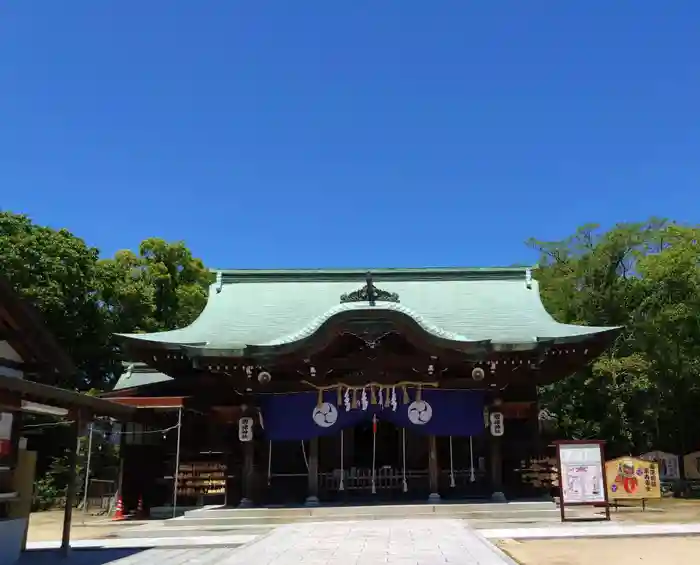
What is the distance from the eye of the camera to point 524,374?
1538 cm

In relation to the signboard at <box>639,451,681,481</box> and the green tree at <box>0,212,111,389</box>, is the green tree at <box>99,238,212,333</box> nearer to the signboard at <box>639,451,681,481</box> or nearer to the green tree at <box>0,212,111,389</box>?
the green tree at <box>0,212,111,389</box>

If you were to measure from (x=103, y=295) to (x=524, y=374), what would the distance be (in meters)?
20.3

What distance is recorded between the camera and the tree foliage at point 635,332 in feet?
72.4

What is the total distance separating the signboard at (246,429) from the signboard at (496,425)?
550 centimetres

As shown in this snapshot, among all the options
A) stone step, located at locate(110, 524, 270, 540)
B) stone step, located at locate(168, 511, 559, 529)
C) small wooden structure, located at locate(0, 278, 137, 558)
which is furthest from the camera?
stone step, located at locate(168, 511, 559, 529)

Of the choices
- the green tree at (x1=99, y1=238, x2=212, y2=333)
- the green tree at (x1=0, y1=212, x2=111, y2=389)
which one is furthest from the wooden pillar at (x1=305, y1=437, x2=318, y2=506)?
the green tree at (x1=99, y1=238, x2=212, y2=333)

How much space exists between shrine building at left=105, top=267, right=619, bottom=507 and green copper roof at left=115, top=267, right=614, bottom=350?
0.35 ft

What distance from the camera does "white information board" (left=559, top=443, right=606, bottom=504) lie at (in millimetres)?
12461

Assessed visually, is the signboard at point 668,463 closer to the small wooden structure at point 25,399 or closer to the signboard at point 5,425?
the small wooden structure at point 25,399

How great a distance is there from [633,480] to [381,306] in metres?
8.70

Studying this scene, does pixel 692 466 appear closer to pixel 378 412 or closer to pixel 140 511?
pixel 378 412

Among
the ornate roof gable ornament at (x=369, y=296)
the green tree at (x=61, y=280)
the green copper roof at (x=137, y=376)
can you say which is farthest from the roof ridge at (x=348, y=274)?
the green tree at (x=61, y=280)

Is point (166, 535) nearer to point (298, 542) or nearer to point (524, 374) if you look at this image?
point (298, 542)

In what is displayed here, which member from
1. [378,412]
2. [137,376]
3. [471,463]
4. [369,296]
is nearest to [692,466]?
[471,463]
